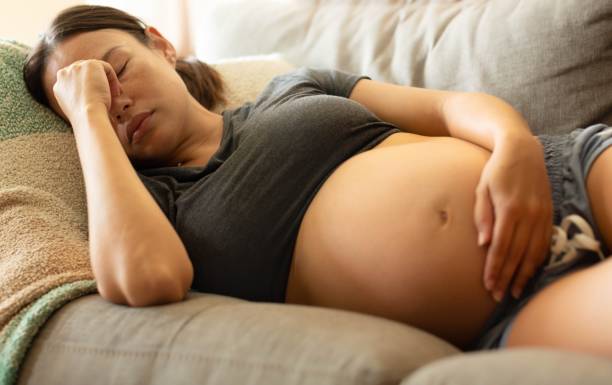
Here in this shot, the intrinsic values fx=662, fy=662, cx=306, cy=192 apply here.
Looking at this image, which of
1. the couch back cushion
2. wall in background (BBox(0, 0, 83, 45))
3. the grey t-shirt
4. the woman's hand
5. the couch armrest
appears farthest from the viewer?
wall in background (BBox(0, 0, 83, 45))

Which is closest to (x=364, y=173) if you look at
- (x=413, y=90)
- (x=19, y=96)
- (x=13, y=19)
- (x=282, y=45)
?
(x=413, y=90)

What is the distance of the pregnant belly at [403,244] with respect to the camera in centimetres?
79

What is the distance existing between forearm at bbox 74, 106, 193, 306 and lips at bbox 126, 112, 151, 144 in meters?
0.18

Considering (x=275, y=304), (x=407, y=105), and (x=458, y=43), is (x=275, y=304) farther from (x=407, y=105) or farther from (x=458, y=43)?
(x=458, y=43)

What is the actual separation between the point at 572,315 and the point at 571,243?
0.12 metres

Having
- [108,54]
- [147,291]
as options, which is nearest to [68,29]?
[108,54]

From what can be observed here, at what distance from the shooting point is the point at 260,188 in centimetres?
92

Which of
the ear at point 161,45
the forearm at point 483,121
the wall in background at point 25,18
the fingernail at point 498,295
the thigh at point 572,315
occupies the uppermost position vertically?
the ear at point 161,45

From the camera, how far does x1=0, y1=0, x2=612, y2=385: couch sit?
58cm

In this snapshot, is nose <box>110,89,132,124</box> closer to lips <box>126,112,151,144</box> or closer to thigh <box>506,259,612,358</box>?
lips <box>126,112,151,144</box>

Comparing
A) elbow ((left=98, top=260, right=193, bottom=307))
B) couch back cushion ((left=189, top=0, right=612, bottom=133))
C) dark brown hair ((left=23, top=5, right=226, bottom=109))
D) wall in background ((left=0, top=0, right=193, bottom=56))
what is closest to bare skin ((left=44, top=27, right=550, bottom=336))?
elbow ((left=98, top=260, right=193, bottom=307))

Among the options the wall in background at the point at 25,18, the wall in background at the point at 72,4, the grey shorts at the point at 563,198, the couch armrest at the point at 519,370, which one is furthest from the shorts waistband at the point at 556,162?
the wall in background at the point at 25,18

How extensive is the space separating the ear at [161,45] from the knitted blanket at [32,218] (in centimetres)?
22

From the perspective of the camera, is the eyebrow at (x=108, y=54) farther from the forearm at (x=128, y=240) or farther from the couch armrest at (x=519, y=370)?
the couch armrest at (x=519, y=370)
